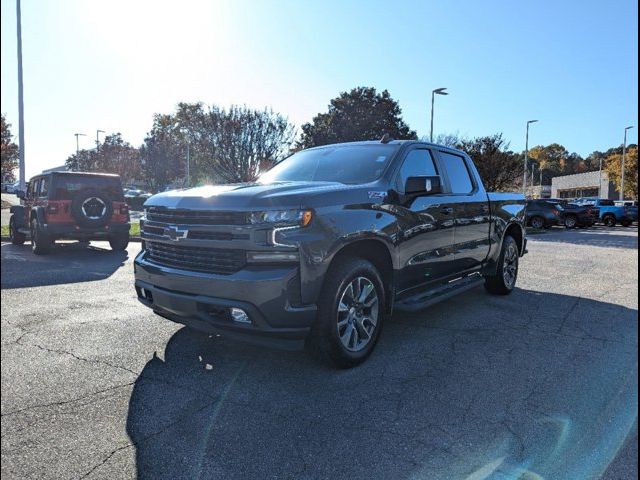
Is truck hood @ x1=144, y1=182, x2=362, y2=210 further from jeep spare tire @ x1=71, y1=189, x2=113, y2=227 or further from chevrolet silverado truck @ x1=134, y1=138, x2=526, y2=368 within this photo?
jeep spare tire @ x1=71, y1=189, x2=113, y2=227

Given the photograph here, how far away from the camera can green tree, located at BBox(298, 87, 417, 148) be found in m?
30.1

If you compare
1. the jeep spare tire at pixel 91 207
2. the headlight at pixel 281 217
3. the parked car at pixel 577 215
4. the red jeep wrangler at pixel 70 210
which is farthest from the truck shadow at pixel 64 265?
the parked car at pixel 577 215

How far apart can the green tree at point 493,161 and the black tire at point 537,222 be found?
2.81 meters

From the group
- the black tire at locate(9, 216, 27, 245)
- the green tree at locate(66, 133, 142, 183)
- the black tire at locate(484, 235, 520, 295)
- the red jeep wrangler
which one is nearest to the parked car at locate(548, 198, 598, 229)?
the black tire at locate(484, 235, 520, 295)

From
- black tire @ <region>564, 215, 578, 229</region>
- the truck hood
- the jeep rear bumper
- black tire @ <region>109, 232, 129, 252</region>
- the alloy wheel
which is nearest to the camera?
the truck hood

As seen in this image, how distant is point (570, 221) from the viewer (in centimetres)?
2681

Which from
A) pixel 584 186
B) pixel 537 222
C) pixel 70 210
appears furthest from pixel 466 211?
pixel 584 186

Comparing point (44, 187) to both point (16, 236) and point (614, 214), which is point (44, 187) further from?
point (614, 214)

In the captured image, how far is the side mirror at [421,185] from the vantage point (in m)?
4.23

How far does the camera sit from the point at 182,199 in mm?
3652

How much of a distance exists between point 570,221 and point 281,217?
2761 centimetres

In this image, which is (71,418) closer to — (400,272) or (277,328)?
(277,328)

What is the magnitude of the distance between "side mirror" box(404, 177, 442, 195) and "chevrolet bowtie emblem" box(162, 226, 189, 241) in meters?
1.96

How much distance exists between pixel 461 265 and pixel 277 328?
2.90 metres
